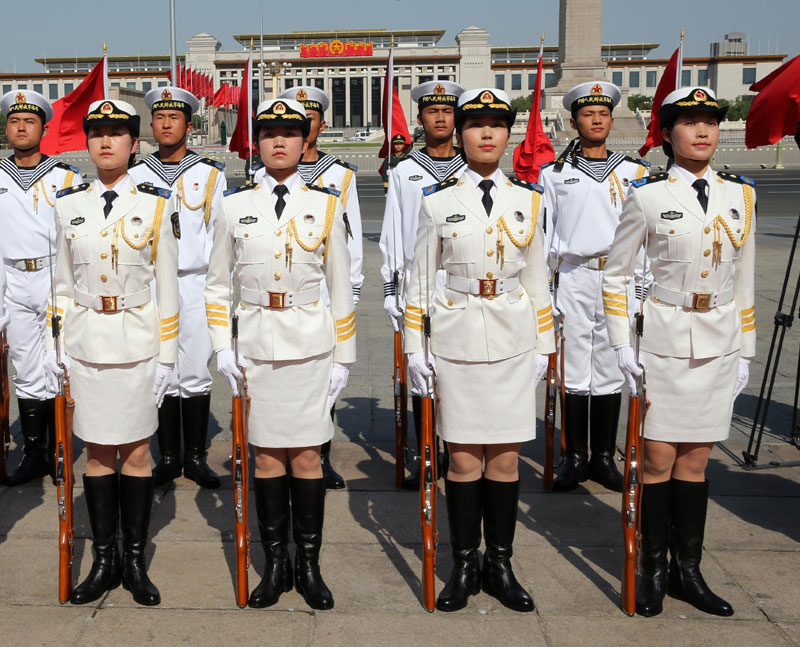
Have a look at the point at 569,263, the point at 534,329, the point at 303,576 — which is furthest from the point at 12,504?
the point at 569,263

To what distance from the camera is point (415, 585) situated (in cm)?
440

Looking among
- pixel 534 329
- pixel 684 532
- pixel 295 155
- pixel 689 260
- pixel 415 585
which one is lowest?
pixel 415 585

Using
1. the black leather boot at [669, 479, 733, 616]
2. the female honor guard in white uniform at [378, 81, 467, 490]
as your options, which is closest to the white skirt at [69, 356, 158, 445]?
the female honor guard in white uniform at [378, 81, 467, 490]

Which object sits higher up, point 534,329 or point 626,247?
point 626,247

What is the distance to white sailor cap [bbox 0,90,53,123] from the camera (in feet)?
18.1

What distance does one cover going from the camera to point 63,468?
416cm

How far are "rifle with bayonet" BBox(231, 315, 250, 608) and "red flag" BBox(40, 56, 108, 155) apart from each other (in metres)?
Answer: 3.09

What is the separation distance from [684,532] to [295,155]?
2.33m

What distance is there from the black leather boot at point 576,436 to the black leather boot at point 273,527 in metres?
2.05

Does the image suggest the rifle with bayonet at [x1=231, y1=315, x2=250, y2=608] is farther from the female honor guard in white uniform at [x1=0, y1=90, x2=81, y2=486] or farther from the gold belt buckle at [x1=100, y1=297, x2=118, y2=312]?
the female honor guard in white uniform at [x1=0, y1=90, x2=81, y2=486]

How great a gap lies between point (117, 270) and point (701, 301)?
2.48 metres

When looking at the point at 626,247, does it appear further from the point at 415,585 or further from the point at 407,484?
the point at 407,484

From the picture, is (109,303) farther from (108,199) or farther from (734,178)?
(734,178)

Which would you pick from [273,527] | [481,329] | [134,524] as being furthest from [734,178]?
[134,524]
